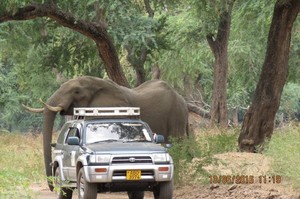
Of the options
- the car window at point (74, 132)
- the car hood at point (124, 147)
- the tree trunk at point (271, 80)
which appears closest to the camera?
the car hood at point (124, 147)

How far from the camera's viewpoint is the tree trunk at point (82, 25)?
2352 centimetres

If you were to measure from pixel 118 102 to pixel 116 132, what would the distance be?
15.8 ft

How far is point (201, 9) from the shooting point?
937 inches

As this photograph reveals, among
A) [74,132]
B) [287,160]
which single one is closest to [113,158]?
[74,132]

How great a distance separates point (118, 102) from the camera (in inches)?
792

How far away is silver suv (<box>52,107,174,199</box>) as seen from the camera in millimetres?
13922

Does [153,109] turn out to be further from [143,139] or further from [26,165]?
[143,139]

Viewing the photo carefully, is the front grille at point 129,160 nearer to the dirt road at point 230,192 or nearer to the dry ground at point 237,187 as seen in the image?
the dirt road at point 230,192

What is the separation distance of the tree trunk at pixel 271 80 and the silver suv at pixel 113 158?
21.3ft

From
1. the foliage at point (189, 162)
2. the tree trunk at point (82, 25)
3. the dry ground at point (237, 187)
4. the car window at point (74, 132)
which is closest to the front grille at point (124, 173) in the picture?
the dry ground at point (237, 187)

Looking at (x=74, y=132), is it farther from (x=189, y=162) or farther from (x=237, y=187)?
(x=237, y=187)

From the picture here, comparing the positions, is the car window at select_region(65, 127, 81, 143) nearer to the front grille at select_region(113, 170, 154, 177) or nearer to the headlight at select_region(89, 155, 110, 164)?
the headlight at select_region(89, 155, 110, 164)

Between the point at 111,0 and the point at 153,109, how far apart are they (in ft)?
10.5

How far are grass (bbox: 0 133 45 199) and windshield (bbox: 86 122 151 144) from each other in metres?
1.33
